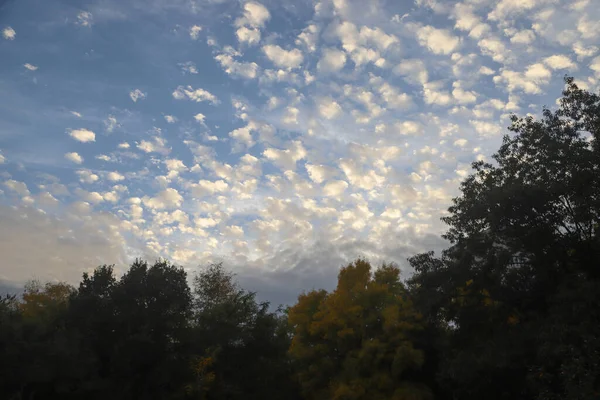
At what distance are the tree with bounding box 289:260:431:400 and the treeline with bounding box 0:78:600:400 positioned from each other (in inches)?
4.3

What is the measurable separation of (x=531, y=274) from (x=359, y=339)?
1519 centimetres

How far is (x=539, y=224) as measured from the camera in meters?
23.6

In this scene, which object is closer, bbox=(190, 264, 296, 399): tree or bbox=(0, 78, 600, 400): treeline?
bbox=(0, 78, 600, 400): treeline

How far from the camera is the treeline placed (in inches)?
875

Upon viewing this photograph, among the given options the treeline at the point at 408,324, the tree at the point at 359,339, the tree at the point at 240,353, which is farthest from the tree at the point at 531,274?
the tree at the point at 240,353

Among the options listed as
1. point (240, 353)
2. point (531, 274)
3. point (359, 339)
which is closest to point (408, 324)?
point (359, 339)

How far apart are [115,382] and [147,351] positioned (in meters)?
2.83

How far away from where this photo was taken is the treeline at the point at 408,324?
22.2 m

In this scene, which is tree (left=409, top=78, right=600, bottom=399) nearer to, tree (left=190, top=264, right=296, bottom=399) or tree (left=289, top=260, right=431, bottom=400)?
tree (left=289, top=260, right=431, bottom=400)

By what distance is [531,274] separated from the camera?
23.7 meters

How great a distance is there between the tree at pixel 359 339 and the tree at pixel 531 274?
→ 503 cm

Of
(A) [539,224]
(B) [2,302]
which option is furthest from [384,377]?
(B) [2,302]

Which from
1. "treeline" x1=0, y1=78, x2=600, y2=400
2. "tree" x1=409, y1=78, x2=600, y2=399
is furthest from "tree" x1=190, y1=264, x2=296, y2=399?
"tree" x1=409, y1=78, x2=600, y2=399

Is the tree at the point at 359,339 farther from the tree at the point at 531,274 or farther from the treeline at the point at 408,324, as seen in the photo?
the tree at the point at 531,274
